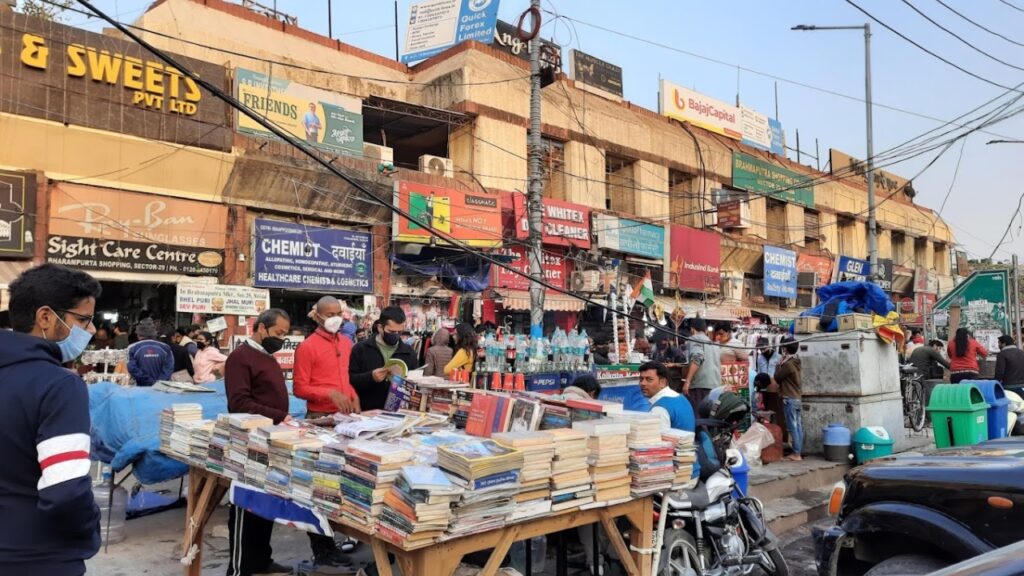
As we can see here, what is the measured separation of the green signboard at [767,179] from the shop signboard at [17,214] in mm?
24223

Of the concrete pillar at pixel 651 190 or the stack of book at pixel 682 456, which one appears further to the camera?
the concrete pillar at pixel 651 190

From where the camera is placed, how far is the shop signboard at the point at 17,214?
11.7 m

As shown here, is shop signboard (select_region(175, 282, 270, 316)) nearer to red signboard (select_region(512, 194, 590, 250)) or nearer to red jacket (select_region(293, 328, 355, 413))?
red signboard (select_region(512, 194, 590, 250))

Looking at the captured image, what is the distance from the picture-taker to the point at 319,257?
51.2ft

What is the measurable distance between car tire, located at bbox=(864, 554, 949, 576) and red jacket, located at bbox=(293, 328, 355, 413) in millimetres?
3959

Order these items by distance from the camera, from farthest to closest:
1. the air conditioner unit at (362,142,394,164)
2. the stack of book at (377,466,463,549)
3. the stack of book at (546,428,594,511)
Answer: the air conditioner unit at (362,142,394,164), the stack of book at (546,428,594,511), the stack of book at (377,466,463,549)

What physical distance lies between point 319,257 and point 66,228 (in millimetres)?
4974

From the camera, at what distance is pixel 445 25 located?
21.1 metres

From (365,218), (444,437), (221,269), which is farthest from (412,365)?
(365,218)

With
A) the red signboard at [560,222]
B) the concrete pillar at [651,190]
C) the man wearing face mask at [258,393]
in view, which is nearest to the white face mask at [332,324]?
the man wearing face mask at [258,393]

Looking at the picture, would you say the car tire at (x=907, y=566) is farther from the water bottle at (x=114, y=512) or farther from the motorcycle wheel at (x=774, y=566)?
the water bottle at (x=114, y=512)

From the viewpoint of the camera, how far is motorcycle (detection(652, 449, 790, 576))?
4.61 m

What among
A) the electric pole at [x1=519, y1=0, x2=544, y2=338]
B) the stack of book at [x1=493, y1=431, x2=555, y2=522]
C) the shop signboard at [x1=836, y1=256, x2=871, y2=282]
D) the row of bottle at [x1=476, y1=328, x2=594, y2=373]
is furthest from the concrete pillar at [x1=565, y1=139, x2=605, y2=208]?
the stack of book at [x1=493, y1=431, x2=555, y2=522]

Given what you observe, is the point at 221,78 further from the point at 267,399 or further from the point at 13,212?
the point at 267,399
